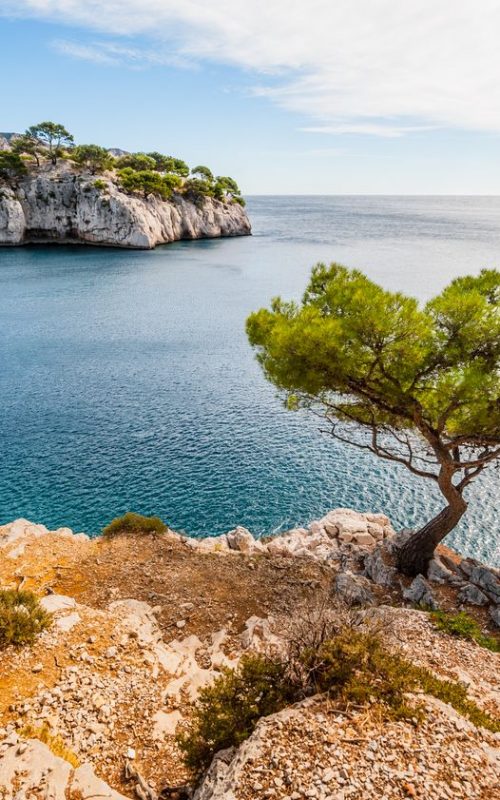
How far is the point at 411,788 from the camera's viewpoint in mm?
5504

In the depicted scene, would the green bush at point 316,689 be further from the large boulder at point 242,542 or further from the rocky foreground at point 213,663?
the large boulder at point 242,542

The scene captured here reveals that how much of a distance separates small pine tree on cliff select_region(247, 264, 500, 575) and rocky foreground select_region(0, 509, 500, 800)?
380 cm

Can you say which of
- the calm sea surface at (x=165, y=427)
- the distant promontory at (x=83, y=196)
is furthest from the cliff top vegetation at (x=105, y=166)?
the calm sea surface at (x=165, y=427)

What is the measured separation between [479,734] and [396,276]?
69433 millimetres

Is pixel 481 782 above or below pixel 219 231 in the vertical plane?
below

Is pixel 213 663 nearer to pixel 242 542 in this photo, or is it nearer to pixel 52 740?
pixel 52 740

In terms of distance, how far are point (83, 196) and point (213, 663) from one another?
94975 millimetres

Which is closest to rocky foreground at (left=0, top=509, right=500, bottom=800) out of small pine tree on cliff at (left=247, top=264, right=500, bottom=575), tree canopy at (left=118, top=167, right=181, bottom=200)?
small pine tree on cliff at (left=247, top=264, right=500, bottom=575)

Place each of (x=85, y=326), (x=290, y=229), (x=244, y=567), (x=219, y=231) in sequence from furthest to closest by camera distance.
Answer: (x=290, y=229) < (x=219, y=231) < (x=85, y=326) < (x=244, y=567)

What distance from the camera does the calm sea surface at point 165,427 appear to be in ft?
70.2

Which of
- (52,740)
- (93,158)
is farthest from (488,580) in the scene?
(93,158)

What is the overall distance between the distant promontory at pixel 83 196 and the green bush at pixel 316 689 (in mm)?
92349

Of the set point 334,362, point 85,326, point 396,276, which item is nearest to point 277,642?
point 334,362

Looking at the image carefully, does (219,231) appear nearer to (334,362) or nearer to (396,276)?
(396,276)
